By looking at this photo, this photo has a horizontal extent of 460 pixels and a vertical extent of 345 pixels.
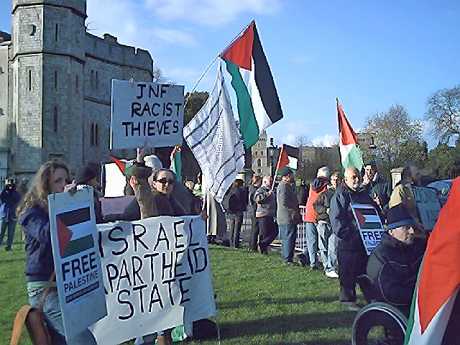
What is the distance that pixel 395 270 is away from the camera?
18.3 feet

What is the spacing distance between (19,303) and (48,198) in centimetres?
474

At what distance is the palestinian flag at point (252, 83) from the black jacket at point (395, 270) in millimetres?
3762

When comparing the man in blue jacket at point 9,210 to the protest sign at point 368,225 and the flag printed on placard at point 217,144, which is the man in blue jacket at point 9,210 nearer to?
the flag printed on placard at point 217,144

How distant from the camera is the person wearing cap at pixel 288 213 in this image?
12328 mm

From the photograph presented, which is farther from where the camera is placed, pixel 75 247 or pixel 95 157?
pixel 95 157

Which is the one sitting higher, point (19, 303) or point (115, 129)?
point (115, 129)

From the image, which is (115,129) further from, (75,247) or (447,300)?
(447,300)

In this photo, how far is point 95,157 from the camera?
184 feet

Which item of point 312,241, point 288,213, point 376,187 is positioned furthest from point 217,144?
point 288,213

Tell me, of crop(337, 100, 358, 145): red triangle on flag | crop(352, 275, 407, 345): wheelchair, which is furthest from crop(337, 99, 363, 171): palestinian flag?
crop(352, 275, 407, 345): wheelchair

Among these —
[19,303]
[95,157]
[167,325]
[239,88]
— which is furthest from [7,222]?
[95,157]

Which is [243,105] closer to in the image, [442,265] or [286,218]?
[286,218]

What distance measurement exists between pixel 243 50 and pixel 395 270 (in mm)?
4774

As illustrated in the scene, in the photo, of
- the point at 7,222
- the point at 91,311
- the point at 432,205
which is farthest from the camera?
the point at 7,222
